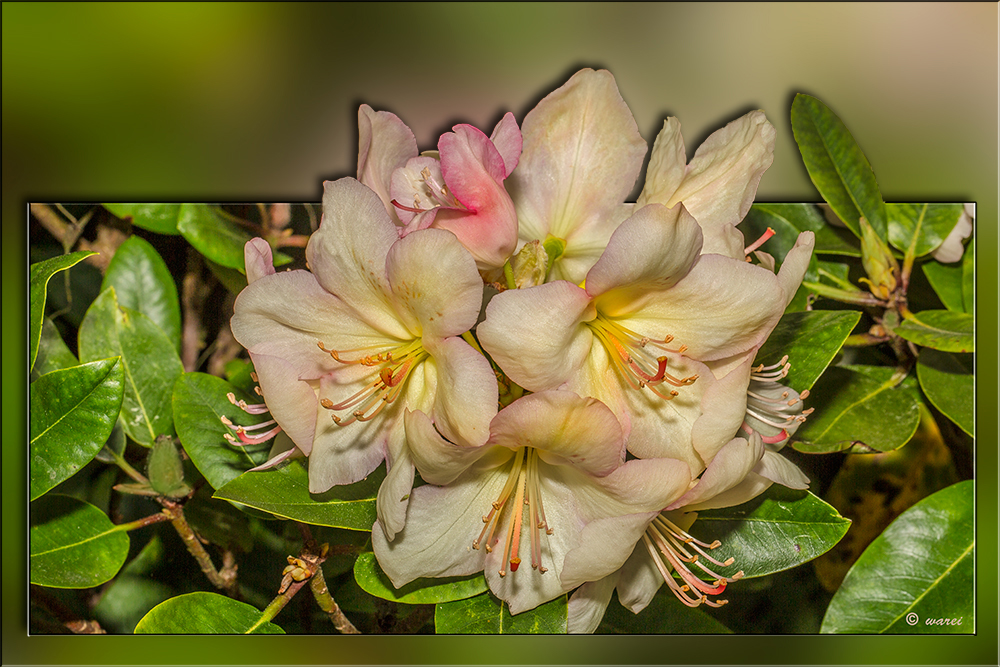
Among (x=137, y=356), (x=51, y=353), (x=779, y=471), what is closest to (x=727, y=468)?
(x=779, y=471)

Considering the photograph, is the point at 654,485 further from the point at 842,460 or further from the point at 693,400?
the point at 842,460

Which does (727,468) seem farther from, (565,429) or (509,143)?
(509,143)

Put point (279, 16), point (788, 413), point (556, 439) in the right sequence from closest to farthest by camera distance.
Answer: point (556, 439) < point (788, 413) < point (279, 16)

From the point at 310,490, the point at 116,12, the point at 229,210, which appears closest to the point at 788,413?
the point at 310,490

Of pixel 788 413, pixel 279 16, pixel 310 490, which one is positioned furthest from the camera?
pixel 279 16

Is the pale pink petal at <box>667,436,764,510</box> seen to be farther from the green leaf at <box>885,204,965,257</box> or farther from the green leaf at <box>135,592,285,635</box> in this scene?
the green leaf at <box>135,592,285,635</box>

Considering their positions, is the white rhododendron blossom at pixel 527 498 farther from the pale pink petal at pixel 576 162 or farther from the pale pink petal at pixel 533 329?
the pale pink petal at pixel 576 162
